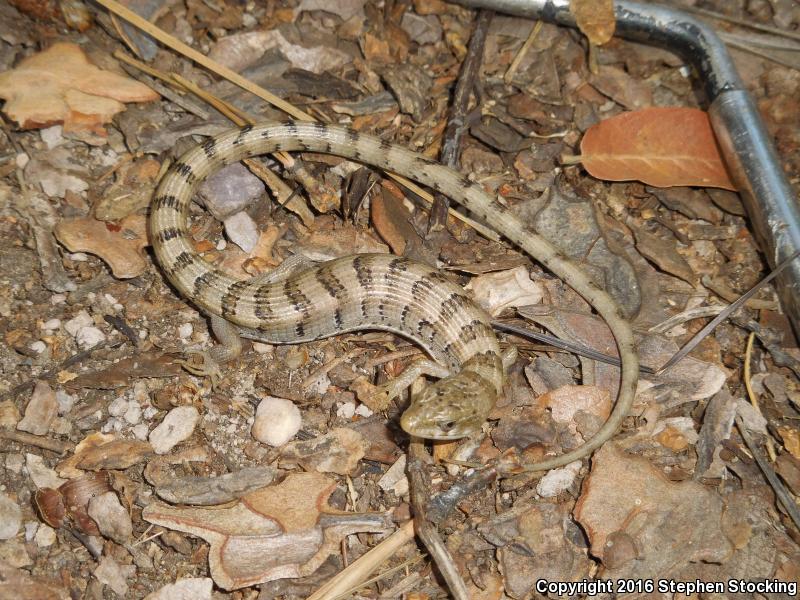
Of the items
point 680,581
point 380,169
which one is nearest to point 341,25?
point 380,169

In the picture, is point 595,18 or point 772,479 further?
point 595,18

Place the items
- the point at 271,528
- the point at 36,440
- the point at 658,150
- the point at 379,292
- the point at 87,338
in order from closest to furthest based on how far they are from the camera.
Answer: the point at 271,528
the point at 36,440
the point at 87,338
the point at 379,292
the point at 658,150

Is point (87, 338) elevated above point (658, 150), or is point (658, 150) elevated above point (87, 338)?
point (658, 150)

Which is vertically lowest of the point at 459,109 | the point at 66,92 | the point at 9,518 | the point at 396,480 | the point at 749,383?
the point at 9,518

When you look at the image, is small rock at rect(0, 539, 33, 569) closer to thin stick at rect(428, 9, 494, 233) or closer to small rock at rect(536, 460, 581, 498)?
small rock at rect(536, 460, 581, 498)

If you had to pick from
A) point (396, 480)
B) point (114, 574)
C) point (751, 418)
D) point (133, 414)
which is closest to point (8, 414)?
point (133, 414)

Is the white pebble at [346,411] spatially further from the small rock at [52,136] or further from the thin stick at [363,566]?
the small rock at [52,136]

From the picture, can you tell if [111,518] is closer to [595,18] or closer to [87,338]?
[87,338]
